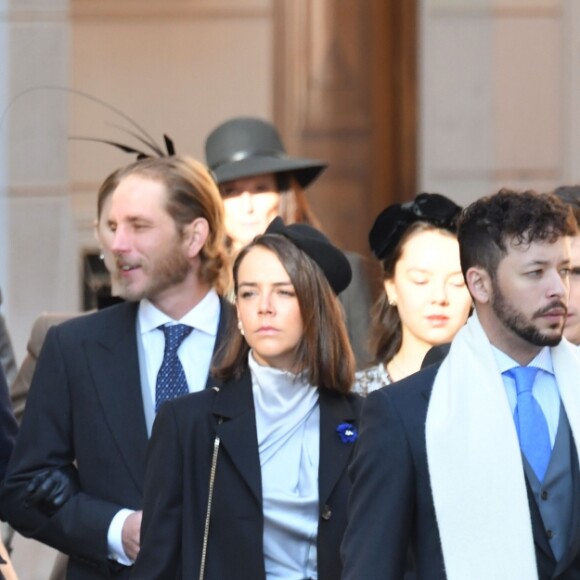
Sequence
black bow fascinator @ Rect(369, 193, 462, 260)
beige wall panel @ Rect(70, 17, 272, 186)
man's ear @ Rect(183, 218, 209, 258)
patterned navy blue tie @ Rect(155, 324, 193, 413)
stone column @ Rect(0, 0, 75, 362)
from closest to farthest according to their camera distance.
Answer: patterned navy blue tie @ Rect(155, 324, 193, 413) < man's ear @ Rect(183, 218, 209, 258) < black bow fascinator @ Rect(369, 193, 462, 260) < stone column @ Rect(0, 0, 75, 362) < beige wall panel @ Rect(70, 17, 272, 186)

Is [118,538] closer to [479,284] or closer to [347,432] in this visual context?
[347,432]

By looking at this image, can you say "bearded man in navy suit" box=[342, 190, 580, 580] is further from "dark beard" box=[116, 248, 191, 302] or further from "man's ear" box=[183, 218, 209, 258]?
"man's ear" box=[183, 218, 209, 258]

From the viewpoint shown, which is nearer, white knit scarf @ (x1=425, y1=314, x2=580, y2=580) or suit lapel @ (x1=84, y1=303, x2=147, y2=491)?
white knit scarf @ (x1=425, y1=314, x2=580, y2=580)

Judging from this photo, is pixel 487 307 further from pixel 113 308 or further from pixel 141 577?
pixel 113 308

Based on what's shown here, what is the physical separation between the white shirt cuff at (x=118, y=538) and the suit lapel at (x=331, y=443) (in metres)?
0.69

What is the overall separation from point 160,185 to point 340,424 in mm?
1154

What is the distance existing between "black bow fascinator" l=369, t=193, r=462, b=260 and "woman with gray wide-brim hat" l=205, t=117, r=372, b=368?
21.3 inches

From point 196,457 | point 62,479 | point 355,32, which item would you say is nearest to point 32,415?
point 62,479

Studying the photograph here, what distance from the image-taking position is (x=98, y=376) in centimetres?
657

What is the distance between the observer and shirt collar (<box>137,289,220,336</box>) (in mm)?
6797

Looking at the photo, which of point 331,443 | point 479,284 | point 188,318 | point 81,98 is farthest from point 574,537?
point 81,98

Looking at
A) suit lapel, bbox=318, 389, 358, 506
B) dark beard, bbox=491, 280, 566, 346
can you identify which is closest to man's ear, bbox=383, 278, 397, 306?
suit lapel, bbox=318, 389, 358, 506

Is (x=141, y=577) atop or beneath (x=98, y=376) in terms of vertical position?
beneath

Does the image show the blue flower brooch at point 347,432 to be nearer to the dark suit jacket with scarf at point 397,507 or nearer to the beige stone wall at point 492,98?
the dark suit jacket with scarf at point 397,507
